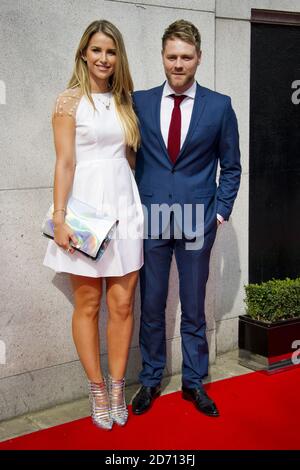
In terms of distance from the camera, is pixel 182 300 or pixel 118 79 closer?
pixel 118 79

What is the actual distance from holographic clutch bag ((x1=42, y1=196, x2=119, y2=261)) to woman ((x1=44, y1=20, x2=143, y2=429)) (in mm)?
42

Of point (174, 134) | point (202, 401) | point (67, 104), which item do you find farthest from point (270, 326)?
point (67, 104)

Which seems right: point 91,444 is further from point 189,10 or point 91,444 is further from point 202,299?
point 189,10

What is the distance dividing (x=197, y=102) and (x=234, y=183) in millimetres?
557

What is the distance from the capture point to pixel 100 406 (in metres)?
3.88

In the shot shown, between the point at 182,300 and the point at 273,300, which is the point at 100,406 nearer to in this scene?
the point at 182,300

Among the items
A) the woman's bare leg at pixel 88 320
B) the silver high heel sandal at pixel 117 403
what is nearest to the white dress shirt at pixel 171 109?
the woman's bare leg at pixel 88 320

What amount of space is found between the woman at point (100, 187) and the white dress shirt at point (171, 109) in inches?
9.7

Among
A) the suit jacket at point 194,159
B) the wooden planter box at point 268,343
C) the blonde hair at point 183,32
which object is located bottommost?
the wooden planter box at point 268,343

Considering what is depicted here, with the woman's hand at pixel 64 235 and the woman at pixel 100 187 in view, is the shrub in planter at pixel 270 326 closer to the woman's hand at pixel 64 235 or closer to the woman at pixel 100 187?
the woman at pixel 100 187

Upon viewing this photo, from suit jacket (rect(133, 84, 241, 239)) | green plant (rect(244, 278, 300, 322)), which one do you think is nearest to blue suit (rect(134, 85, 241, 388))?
suit jacket (rect(133, 84, 241, 239))

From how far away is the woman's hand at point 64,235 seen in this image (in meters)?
3.52

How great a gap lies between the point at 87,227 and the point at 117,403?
3.84 ft
